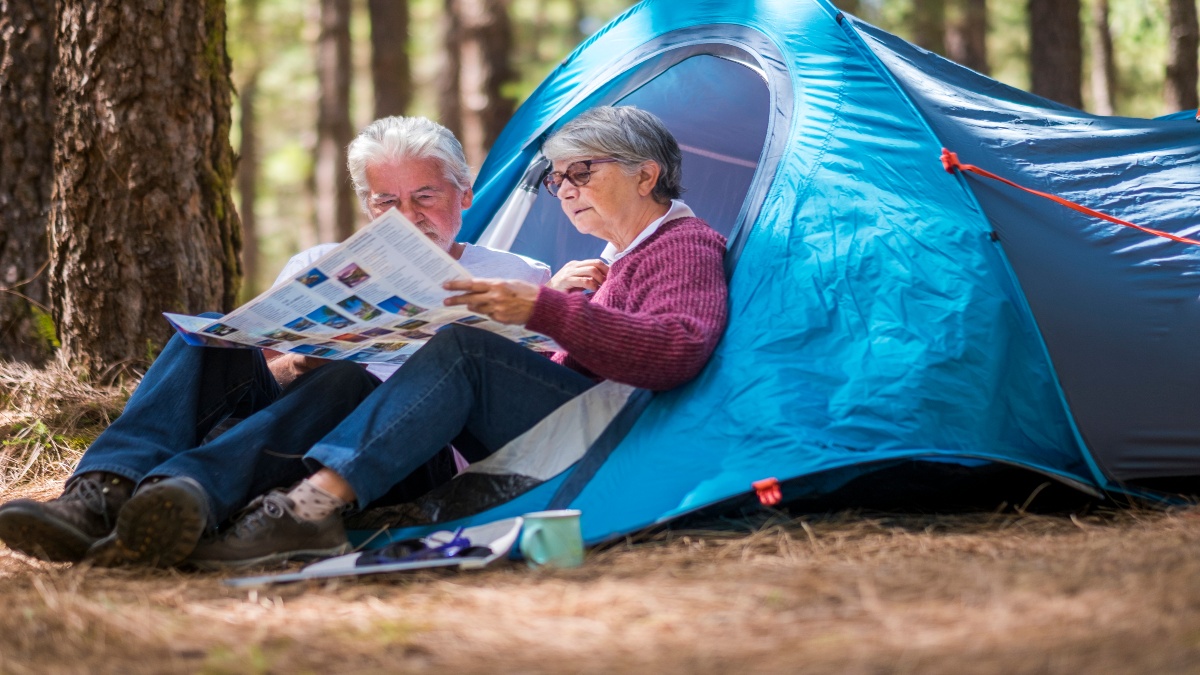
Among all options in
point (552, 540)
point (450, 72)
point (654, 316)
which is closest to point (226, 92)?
point (654, 316)

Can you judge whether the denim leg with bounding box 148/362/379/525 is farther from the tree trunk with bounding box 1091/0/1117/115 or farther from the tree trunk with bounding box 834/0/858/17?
the tree trunk with bounding box 1091/0/1117/115

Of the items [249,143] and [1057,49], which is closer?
[1057,49]

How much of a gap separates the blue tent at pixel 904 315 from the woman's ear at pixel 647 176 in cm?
26

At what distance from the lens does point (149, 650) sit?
66.1 inches

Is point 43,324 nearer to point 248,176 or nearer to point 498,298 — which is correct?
point 498,298

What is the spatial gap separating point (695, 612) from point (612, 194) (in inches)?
52.6

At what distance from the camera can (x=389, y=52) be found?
28.0 ft

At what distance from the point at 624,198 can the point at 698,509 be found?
89cm

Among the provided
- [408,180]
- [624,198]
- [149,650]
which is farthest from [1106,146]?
→ [149,650]

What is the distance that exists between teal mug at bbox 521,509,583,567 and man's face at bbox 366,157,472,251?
1273 millimetres

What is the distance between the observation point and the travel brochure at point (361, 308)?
2.13 metres

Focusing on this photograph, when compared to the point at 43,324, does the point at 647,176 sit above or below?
above

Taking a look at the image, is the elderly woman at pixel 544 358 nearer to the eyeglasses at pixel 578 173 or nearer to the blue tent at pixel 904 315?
the eyeglasses at pixel 578 173

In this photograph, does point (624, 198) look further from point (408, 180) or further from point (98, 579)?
point (98, 579)
